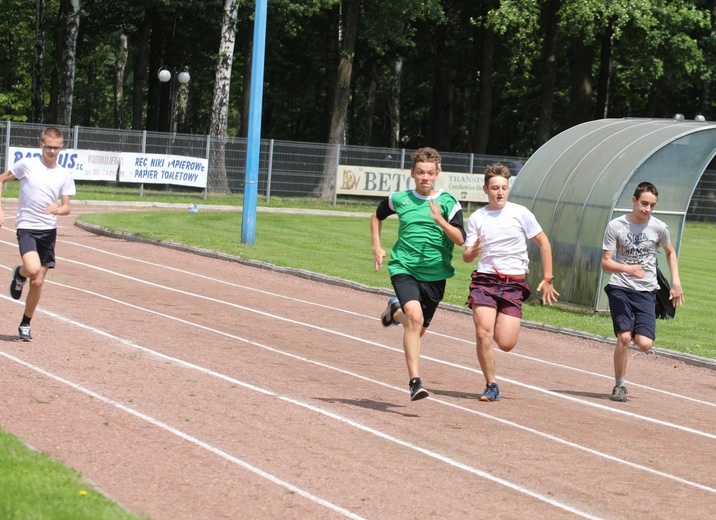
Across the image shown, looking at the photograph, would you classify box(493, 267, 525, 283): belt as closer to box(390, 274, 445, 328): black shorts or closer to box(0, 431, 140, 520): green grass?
box(390, 274, 445, 328): black shorts

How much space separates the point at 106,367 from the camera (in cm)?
980

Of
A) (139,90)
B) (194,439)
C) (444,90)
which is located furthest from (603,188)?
(139,90)

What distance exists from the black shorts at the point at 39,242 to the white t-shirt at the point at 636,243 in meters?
5.14

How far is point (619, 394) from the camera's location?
10.3 metres

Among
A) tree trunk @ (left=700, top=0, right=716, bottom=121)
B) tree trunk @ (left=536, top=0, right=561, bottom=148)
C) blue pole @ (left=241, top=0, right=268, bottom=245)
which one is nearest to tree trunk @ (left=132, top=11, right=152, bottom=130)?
tree trunk @ (left=536, top=0, right=561, bottom=148)

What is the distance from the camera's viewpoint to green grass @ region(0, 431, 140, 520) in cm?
534

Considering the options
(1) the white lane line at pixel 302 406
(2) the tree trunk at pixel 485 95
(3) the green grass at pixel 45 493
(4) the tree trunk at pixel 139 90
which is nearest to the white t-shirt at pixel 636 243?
(1) the white lane line at pixel 302 406

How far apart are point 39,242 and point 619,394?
554 cm

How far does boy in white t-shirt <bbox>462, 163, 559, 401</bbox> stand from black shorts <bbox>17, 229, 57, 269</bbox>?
4119 millimetres

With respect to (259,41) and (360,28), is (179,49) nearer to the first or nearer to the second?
(360,28)

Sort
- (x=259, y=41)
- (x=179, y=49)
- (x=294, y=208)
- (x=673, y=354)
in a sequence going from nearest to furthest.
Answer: (x=673, y=354)
(x=259, y=41)
(x=294, y=208)
(x=179, y=49)

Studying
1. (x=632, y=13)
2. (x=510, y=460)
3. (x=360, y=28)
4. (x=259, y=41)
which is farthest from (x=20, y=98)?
(x=510, y=460)

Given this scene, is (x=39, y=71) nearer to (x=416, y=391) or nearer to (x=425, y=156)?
(x=425, y=156)

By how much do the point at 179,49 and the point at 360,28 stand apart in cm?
1053
